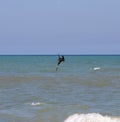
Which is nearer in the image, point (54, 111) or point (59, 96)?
point (54, 111)

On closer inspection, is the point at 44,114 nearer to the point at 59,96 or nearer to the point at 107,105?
the point at 107,105

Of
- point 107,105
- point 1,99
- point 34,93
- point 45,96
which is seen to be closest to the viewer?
point 107,105

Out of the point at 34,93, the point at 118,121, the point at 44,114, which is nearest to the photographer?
the point at 118,121

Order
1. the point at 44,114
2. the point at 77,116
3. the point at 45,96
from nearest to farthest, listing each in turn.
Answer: the point at 77,116
the point at 44,114
the point at 45,96

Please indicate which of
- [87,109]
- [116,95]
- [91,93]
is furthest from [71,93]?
[87,109]

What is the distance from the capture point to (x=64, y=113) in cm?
1723

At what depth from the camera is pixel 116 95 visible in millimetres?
23641

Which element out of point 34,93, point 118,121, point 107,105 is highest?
point 34,93

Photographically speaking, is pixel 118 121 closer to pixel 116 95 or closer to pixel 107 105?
pixel 107 105

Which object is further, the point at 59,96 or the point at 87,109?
the point at 59,96

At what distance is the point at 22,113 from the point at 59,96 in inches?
262

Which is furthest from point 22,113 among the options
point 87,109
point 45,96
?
point 45,96

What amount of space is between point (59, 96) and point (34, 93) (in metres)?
2.35

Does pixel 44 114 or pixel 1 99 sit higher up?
pixel 1 99
